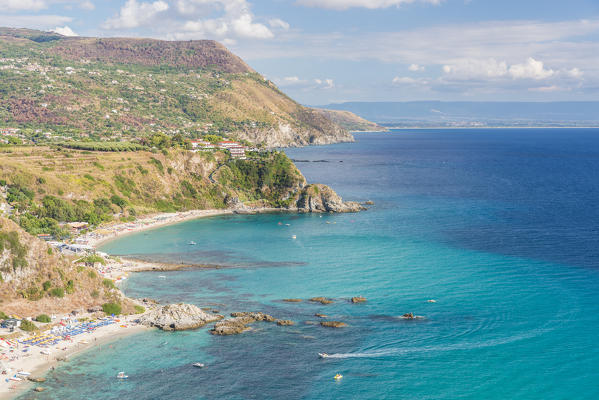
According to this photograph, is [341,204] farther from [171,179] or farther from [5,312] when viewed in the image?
[5,312]

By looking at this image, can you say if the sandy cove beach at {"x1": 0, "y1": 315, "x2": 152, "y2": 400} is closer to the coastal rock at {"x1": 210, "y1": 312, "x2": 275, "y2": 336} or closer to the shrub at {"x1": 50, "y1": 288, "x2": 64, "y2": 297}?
the shrub at {"x1": 50, "y1": 288, "x2": 64, "y2": 297}

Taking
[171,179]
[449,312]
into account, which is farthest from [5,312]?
[171,179]

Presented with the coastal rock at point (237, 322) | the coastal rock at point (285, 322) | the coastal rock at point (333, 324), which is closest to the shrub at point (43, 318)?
the coastal rock at point (237, 322)

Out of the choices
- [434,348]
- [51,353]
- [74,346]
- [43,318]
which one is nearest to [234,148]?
[43,318]

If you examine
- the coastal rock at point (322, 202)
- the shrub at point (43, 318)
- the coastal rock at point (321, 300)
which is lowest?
the coastal rock at point (321, 300)

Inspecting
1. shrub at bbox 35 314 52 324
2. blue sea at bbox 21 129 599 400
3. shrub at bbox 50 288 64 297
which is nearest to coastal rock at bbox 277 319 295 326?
blue sea at bbox 21 129 599 400

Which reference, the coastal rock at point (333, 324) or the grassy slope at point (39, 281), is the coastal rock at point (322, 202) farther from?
the grassy slope at point (39, 281)
